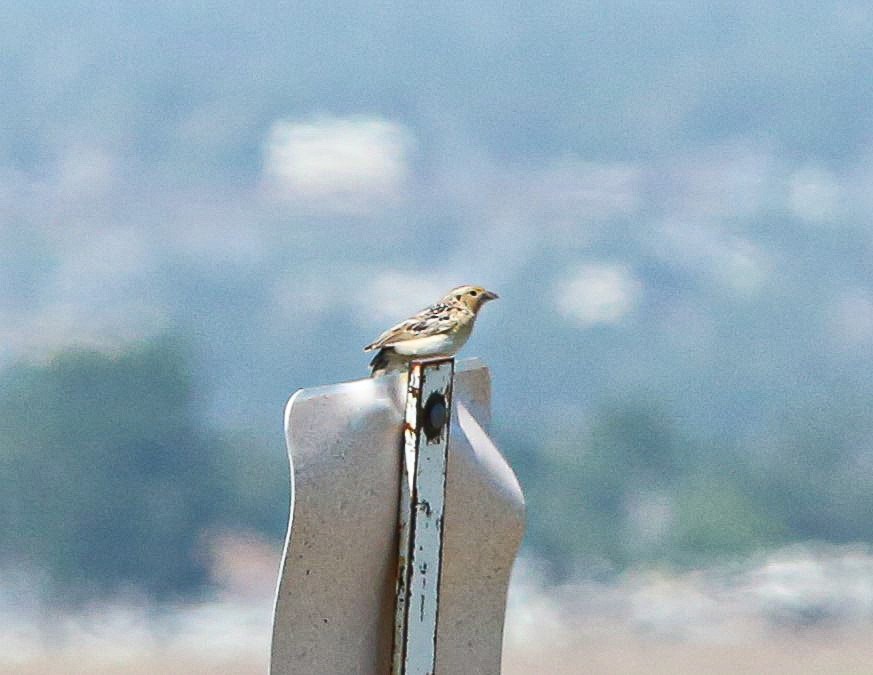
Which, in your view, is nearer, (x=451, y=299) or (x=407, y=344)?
(x=407, y=344)

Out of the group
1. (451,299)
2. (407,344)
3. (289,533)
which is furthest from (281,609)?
(451,299)

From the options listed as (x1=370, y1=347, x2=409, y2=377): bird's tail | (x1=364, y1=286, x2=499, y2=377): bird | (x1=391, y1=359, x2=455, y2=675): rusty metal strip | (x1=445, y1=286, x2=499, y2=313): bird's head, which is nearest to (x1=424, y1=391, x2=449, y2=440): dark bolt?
(x1=391, y1=359, x2=455, y2=675): rusty metal strip

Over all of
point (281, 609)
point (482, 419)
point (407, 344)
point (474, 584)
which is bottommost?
point (281, 609)

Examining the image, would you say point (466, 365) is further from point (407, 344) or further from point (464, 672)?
point (407, 344)

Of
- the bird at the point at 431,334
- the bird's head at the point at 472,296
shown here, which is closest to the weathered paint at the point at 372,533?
the bird at the point at 431,334

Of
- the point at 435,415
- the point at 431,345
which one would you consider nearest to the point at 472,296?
the point at 431,345

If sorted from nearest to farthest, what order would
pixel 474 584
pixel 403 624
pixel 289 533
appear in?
pixel 289 533 → pixel 403 624 → pixel 474 584

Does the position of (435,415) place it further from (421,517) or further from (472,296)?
(472,296)

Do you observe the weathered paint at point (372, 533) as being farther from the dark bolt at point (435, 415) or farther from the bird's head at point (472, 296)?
the bird's head at point (472, 296)
